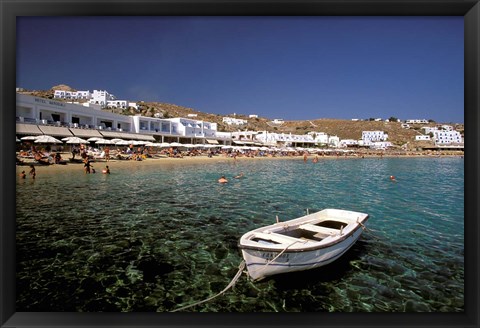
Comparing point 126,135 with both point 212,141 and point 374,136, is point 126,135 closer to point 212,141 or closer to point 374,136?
point 212,141

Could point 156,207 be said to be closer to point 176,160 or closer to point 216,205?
point 216,205

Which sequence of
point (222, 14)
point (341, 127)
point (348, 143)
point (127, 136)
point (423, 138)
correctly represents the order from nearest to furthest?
point (222, 14)
point (127, 136)
point (348, 143)
point (423, 138)
point (341, 127)

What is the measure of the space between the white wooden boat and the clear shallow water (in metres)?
0.27

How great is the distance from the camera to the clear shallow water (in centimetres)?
387

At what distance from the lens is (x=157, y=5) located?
8.20 feet

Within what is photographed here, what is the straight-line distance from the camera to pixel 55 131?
65.5ft

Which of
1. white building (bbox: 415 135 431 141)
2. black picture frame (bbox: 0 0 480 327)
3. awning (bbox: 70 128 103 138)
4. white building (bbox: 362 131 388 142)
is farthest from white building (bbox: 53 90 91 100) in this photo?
white building (bbox: 415 135 431 141)

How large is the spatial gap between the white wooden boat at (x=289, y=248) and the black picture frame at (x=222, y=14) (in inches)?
58.0

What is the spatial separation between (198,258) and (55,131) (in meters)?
19.5

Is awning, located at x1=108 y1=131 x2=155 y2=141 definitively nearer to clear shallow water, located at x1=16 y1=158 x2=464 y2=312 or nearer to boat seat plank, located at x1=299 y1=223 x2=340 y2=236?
clear shallow water, located at x1=16 y1=158 x2=464 y2=312

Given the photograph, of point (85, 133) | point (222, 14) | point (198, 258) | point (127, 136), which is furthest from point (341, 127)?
point (222, 14)

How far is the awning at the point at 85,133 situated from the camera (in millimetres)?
22203

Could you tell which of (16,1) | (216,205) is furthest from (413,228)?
(16,1)
